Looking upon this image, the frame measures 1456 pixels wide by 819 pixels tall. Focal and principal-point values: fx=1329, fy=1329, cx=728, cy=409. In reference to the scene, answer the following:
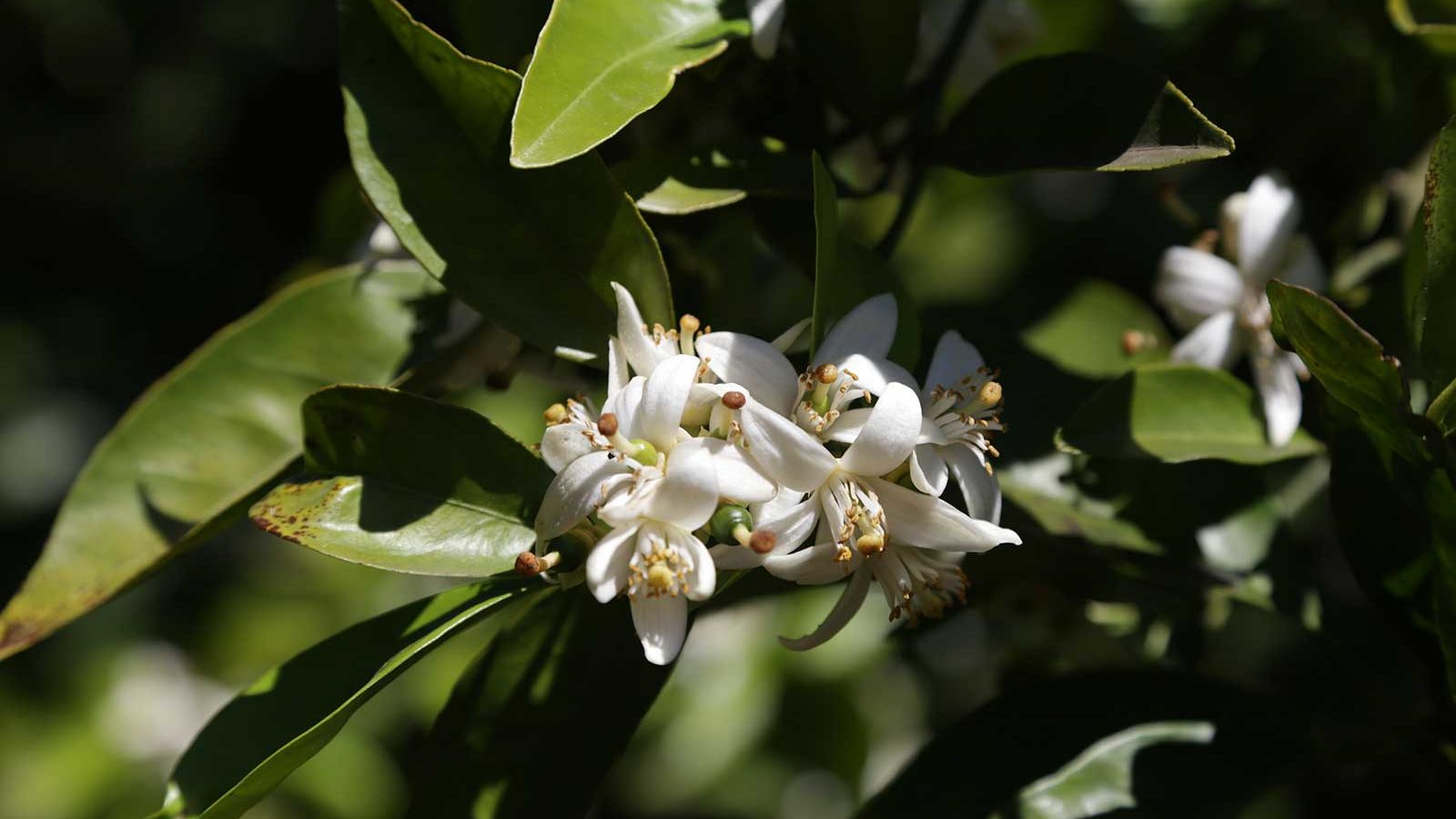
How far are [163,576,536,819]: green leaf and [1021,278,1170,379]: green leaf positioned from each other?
569mm

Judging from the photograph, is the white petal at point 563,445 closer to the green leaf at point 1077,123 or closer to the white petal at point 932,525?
the white petal at point 932,525

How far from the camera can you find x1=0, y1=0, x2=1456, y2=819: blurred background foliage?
1.09m

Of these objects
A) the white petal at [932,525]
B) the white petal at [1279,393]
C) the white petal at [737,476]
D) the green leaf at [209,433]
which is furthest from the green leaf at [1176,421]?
the green leaf at [209,433]

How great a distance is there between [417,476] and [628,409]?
156mm

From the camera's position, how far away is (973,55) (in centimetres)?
125

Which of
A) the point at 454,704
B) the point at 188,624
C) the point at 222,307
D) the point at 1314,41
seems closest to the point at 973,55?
the point at 1314,41

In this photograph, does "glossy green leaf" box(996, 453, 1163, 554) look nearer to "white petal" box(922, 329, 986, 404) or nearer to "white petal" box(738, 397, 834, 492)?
"white petal" box(922, 329, 986, 404)

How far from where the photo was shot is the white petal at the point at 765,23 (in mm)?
995

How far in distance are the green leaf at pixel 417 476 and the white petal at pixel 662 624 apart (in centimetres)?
10

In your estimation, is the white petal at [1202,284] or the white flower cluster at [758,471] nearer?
the white flower cluster at [758,471]

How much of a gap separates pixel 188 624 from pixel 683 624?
1.81 m

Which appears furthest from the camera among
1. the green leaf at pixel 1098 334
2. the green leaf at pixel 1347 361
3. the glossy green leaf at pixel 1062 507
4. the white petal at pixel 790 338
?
the green leaf at pixel 1098 334

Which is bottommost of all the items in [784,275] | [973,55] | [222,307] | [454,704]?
[222,307]

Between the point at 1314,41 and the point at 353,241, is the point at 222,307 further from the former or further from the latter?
the point at 1314,41
